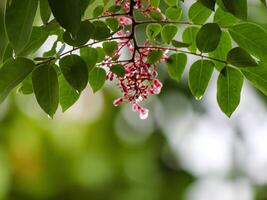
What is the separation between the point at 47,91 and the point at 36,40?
115mm

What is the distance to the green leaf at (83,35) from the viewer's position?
1.27 m

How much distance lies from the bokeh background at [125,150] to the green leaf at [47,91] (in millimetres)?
3995

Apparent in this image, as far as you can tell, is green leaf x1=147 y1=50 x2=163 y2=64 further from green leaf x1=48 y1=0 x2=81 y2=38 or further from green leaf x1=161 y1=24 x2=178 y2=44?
green leaf x1=48 y1=0 x2=81 y2=38

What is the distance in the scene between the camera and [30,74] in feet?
4.50

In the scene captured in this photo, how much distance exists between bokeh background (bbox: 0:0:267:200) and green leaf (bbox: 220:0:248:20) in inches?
156

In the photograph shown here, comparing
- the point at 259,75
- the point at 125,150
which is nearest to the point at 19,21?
the point at 259,75

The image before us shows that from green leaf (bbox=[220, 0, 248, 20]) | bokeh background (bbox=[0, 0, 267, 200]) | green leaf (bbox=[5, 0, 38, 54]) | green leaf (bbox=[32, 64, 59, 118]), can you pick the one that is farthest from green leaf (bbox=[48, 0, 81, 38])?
bokeh background (bbox=[0, 0, 267, 200])

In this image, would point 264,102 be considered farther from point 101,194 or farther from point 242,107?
point 101,194

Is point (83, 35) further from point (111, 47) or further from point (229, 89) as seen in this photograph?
point (229, 89)

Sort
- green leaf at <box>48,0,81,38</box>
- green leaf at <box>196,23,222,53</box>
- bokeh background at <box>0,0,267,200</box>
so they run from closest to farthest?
green leaf at <box>48,0,81,38</box> < green leaf at <box>196,23,222,53</box> < bokeh background at <box>0,0,267,200</box>

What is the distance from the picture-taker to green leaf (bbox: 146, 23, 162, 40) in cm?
141

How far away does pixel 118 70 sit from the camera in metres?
1.34

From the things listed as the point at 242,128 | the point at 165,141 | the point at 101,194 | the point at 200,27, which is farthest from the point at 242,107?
the point at 200,27

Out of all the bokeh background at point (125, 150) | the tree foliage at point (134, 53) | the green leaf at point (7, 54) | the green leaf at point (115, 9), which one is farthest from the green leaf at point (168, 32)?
the bokeh background at point (125, 150)
